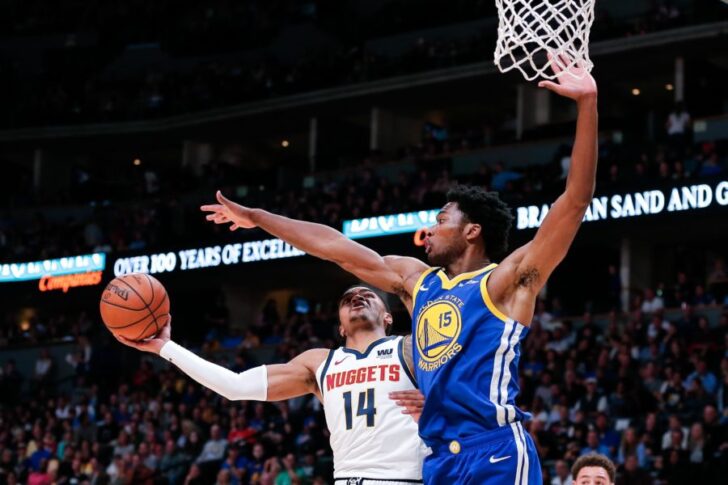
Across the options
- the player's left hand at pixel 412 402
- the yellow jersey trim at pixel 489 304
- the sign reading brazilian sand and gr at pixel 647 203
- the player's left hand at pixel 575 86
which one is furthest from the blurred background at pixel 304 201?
the player's left hand at pixel 575 86

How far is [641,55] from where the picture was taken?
90.0 feet

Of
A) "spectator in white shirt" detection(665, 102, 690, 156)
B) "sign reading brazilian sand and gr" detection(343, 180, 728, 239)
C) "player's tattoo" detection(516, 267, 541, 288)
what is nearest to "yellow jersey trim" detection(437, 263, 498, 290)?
"player's tattoo" detection(516, 267, 541, 288)

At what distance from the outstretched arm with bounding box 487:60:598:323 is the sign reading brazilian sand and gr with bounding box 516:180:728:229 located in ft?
49.4

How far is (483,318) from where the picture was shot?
17.1 ft

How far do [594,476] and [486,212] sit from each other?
7.33 ft

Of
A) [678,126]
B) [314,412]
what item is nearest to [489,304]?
[314,412]

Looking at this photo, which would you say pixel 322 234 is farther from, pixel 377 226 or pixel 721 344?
pixel 377 226

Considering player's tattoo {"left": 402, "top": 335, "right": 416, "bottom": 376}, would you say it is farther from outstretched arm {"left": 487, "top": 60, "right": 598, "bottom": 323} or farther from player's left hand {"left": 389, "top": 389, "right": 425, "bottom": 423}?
outstretched arm {"left": 487, "top": 60, "right": 598, "bottom": 323}

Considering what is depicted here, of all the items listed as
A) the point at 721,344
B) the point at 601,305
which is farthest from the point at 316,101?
the point at 721,344

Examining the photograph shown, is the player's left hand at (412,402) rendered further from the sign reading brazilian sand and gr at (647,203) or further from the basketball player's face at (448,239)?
the sign reading brazilian sand and gr at (647,203)

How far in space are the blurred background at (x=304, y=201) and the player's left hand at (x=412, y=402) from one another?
8.65 m

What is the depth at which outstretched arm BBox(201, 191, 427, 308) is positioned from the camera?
574 centimetres

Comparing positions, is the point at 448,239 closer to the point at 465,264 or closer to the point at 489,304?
the point at 465,264

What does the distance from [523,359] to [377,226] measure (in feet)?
17.2
